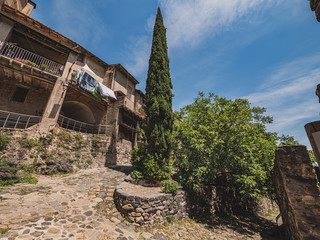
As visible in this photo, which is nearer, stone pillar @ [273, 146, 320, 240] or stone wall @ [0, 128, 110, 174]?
stone pillar @ [273, 146, 320, 240]

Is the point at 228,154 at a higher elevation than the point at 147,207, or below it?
higher

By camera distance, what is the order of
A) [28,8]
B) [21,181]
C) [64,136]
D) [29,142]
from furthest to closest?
1. [28,8]
2. [64,136]
3. [29,142]
4. [21,181]

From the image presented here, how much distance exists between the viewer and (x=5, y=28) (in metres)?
9.63

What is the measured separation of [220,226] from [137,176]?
508 centimetres

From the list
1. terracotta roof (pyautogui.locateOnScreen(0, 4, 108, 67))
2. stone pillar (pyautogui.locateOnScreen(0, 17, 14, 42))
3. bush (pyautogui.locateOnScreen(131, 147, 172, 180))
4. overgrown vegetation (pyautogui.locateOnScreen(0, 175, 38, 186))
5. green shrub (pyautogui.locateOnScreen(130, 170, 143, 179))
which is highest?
terracotta roof (pyautogui.locateOnScreen(0, 4, 108, 67))

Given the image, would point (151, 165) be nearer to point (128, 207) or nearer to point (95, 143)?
point (128, 207)

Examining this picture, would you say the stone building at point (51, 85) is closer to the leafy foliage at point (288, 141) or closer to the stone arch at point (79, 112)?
the stone arch at point (79, 112)

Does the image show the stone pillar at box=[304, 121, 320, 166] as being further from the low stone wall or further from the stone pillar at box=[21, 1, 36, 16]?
the stone pillar at box=[21, 1, 36, 16]

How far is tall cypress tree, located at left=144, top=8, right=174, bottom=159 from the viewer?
334 inches

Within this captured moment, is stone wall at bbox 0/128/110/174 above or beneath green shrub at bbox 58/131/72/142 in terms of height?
beneath

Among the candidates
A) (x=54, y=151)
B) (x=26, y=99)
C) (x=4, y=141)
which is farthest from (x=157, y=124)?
(x=26, y=99)

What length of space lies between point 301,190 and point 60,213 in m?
7.65

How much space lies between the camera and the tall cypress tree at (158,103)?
27.8ft

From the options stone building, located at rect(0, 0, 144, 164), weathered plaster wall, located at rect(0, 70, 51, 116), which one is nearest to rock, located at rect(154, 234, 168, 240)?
stone building, located at rect(0, 0, 144, 164)
